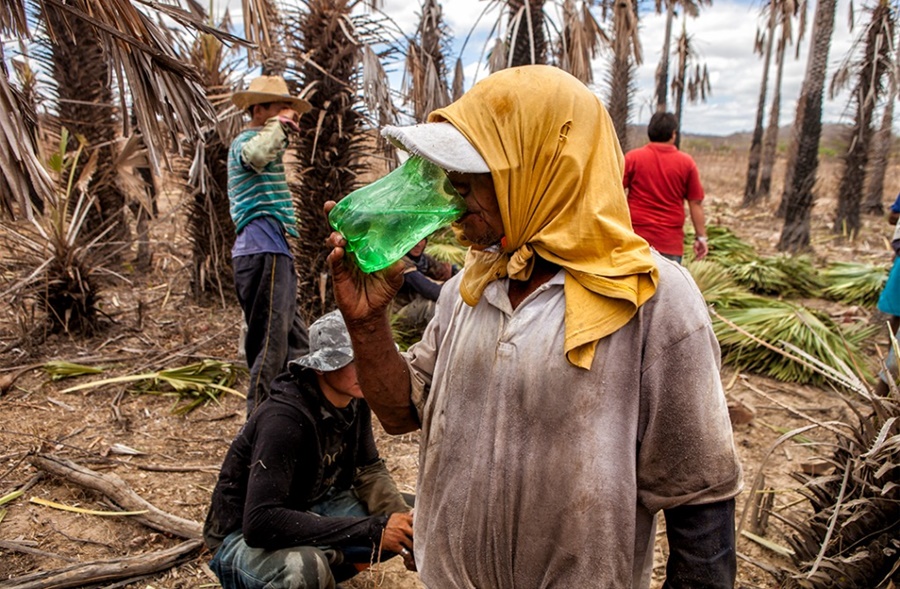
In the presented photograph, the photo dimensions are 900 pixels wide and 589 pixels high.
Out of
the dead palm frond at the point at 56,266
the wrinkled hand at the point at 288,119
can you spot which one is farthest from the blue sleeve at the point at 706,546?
the dead palm frond at the point at 56,266

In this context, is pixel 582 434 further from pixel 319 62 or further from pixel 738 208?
pixel 738 208

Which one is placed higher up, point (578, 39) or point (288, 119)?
point (578, 39)

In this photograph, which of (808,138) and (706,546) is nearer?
(706,546)

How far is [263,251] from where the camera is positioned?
4.15 metres

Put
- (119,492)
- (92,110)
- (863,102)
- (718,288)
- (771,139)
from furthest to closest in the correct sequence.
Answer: (771,139) → (863,102) → (92,110) → (718,288) → (119,492)

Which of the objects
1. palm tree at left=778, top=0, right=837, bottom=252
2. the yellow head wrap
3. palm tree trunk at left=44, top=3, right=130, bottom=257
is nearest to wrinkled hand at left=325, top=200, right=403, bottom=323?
the yellow head wrap

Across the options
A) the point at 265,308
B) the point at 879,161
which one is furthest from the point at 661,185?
the point at 879,161

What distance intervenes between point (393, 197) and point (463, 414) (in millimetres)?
479

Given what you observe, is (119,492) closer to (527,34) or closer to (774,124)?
(527,34)

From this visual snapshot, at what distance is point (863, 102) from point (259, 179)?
1019 centimetres

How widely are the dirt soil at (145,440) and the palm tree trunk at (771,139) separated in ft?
42.7

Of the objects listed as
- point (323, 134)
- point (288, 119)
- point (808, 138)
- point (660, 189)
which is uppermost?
point (288, 119)

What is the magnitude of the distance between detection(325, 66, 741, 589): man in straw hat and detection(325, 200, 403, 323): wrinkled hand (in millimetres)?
16

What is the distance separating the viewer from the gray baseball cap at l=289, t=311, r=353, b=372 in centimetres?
245
